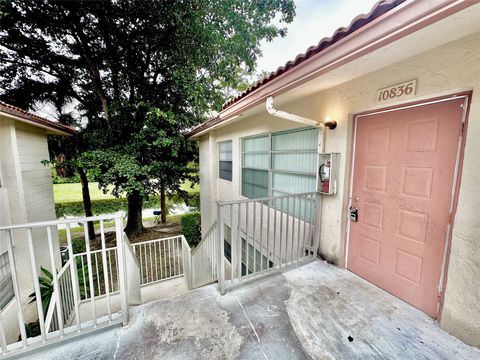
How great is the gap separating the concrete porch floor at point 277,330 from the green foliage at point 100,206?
Answer: 13.3 m

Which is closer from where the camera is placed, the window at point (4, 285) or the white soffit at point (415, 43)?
the white soffit at point (415, 43)

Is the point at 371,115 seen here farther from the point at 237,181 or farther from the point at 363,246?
the point at 237,181

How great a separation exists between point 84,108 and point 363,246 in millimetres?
9747

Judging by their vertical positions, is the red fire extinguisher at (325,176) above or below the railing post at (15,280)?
above

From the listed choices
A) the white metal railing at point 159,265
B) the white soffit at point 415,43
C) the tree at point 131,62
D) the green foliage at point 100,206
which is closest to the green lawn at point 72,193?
the green foliage at point 100,206

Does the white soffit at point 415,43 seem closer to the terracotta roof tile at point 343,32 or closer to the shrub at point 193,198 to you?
the terracotta roof tile at point 343,32

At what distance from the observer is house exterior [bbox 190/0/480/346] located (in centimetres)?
154

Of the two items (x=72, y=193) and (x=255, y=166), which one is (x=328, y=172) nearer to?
(x=255, y=166)

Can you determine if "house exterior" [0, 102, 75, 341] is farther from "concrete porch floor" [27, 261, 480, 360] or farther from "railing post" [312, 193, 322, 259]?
"railing post" [312, 193, 322, 259]

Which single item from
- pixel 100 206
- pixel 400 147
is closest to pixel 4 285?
pixel 400 147

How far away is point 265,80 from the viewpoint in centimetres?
246

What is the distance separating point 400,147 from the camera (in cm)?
215

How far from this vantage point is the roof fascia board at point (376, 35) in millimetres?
1117

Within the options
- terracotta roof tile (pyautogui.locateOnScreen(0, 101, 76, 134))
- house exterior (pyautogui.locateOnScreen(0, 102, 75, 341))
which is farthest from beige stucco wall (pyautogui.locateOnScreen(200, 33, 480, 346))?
house exterior (pyautogui.locateOnScreen(0, 102, 75, 341))
